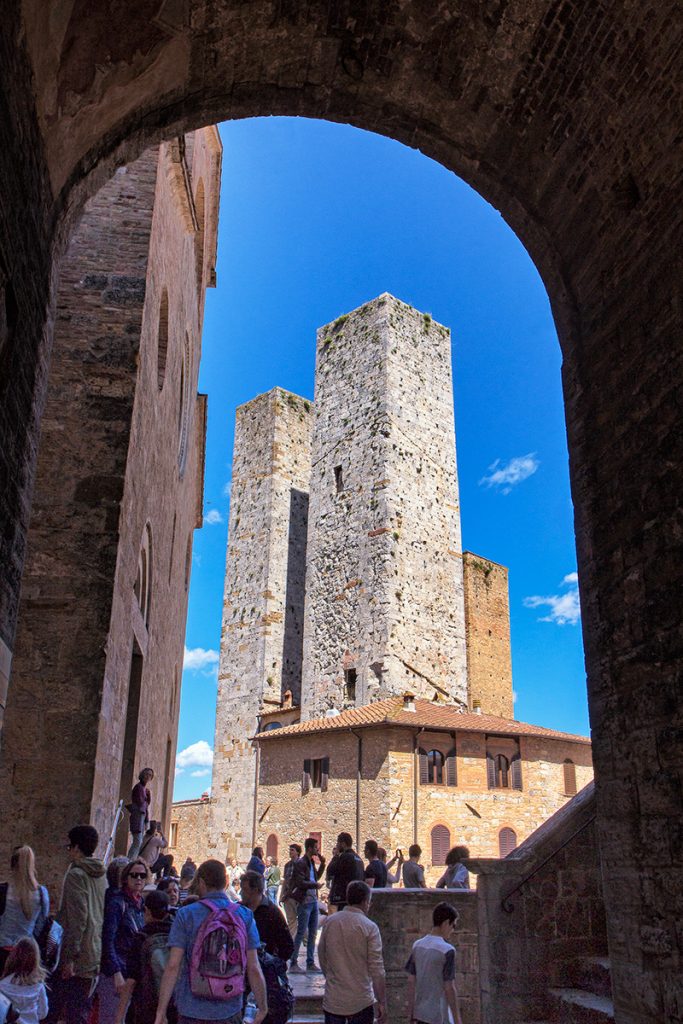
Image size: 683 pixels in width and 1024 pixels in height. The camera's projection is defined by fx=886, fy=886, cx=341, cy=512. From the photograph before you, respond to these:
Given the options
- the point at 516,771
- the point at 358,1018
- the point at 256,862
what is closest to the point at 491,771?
Result: the point at 516,771

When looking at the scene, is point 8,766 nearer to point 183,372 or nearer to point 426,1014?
point 426,1014

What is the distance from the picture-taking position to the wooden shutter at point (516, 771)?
22.8 metres

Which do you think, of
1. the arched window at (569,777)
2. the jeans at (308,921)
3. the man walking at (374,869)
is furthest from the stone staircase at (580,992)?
the arched window at (569,777)

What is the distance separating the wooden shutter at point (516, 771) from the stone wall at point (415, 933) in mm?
15266

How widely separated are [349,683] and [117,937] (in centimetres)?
2033

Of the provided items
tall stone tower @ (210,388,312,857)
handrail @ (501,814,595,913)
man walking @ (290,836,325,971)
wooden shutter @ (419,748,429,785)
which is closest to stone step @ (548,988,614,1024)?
handrail @ (501,814,595,913)

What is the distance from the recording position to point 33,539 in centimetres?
793

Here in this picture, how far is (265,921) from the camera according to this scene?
16.5 feet

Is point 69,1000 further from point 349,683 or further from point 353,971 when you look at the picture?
point 349,683

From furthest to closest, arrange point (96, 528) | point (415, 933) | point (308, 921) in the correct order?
point (308, 921)
point (415, 933)
point (96, 528)

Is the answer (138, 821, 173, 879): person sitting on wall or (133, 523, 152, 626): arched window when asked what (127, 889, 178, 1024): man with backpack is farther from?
(133, 523, 152, 626): arched window

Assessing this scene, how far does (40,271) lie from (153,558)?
24.2ft

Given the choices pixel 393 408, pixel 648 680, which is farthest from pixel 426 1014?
pixel 393 408

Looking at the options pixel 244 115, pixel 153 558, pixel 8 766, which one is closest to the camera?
pixel 244 115
